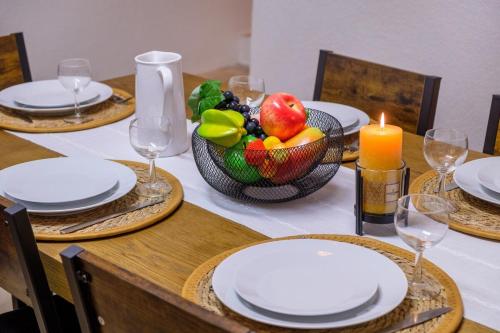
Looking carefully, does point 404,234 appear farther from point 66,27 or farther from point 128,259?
point 66,27

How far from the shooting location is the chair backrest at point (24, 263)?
3.18ft

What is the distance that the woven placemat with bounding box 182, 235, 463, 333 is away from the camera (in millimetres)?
908

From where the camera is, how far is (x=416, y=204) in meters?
1.03

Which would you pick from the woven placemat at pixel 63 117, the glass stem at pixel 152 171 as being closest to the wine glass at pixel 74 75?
the woven placemat at pixel 63 117

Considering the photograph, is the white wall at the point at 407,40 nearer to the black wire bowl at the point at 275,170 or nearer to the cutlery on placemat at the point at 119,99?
the cutlery on placemat at the point at 119,99

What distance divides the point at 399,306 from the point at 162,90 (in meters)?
0.78

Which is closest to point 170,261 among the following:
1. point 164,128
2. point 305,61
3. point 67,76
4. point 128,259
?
point 128,259

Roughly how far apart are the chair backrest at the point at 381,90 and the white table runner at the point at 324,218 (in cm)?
50

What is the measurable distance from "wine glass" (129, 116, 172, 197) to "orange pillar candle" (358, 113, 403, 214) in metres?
0.40

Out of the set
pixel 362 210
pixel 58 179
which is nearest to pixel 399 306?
pixel 362 210

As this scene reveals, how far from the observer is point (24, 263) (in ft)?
3.28

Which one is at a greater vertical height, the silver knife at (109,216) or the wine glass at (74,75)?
the wine glass at (74,75)

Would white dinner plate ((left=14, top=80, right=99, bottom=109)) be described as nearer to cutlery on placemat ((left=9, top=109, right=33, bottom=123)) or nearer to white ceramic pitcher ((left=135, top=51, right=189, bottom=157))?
cutlery on placemat ((left=9, top=109, right=33, bottom=123))

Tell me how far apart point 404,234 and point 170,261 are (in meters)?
0.38
